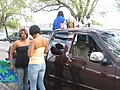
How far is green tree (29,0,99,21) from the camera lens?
31984 mm

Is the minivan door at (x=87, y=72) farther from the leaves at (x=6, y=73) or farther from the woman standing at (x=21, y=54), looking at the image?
the leaves at (x=6, y=73)

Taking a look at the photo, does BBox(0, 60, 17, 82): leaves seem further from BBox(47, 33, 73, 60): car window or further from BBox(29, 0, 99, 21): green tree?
BBox(29, 0, 99, 21): green tree

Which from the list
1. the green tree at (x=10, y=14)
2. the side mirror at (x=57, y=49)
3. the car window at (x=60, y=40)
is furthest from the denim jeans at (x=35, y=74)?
the green tree at (x=10, y=14)

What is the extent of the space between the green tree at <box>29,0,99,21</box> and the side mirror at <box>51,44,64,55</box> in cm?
2605

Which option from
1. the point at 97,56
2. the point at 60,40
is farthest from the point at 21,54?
the point at 97,56

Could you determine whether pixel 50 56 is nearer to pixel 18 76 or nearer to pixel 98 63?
pixel 18 76

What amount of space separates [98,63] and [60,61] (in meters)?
1.09

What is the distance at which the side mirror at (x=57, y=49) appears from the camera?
5.51m

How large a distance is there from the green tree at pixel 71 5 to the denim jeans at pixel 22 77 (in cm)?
2598

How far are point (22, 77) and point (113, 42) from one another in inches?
85.0

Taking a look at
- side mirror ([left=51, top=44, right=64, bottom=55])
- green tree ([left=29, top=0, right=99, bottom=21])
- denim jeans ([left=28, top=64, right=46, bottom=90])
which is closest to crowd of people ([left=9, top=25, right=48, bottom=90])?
denim jeans ([left=28, top=64, right=46, bottom=90])

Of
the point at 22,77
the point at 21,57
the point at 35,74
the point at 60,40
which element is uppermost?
the point at 60,40

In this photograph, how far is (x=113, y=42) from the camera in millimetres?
4750

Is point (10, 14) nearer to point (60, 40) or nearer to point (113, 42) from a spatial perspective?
point (60, 40)
